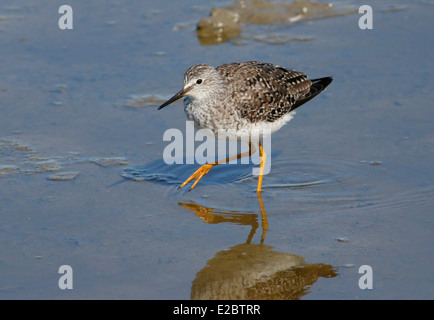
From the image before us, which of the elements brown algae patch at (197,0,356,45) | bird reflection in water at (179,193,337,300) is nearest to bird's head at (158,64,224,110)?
bird reflection in water at (179,193,337,300)

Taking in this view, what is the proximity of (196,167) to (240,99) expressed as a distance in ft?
3.32

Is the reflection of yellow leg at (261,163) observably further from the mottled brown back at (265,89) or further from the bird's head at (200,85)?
the bird's head at (200,85)

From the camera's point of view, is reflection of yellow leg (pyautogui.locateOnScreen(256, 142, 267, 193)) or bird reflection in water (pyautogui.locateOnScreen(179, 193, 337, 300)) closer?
bird reflection in water (pyautogui.locateOnScreen(179, 193, 337, 300))

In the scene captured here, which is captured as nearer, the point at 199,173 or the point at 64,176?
the point at 64,176

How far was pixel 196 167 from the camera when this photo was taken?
8.12m

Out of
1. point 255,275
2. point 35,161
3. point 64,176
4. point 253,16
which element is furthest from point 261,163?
point 253,16

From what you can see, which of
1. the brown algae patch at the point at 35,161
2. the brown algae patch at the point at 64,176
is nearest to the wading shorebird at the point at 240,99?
the brown algae patch at the point at 35,161

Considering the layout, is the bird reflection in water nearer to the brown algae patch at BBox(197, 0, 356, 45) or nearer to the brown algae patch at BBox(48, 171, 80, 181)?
the brown algae patch at BBox(48, 171, 80, 181)

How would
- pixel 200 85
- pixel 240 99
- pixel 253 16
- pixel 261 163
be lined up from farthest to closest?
pixel 253 16
pixel 261 163
pixel 240 99
pixel 200 85

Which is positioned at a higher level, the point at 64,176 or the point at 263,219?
the point at 64,176

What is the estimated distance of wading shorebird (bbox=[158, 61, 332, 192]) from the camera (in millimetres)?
7539

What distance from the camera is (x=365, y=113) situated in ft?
28.7

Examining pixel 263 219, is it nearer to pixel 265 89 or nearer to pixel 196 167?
pixel 196 167

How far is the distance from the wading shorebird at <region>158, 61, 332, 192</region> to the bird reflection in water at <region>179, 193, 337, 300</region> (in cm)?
132
